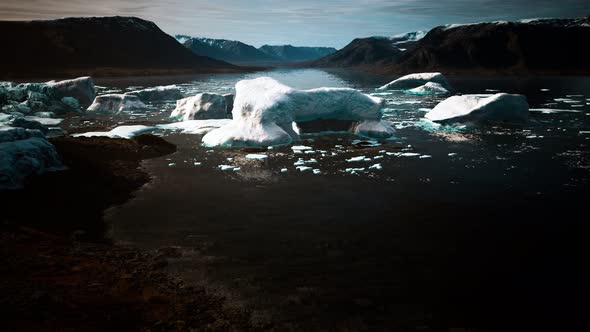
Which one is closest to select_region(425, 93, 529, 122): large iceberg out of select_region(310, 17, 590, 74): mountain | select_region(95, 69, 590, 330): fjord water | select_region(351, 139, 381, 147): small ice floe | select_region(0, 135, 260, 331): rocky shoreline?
select_region(95, 69, 590, 330): fjord water

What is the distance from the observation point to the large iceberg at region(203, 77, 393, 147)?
11.9m

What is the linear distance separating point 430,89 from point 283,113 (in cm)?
2383

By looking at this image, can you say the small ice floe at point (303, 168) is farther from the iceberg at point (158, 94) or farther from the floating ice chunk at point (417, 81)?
the floating ice chunk at point (417, 81)

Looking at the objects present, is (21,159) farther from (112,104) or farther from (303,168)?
(112,104)

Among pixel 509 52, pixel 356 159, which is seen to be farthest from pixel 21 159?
pixel 509 52

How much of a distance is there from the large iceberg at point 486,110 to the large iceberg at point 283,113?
12.9 feet

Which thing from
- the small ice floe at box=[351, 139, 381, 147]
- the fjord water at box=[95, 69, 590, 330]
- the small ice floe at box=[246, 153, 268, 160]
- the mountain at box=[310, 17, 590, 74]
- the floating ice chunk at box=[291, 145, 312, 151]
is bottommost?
the fjord water at box=[95, 69, 590, 330]

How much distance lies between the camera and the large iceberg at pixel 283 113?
11891 millimetres

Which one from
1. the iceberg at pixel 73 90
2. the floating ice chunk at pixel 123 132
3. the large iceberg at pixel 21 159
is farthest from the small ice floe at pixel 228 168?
the iceberg at pixel 73 90

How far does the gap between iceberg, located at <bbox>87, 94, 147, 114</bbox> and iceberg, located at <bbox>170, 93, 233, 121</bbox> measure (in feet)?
13.9

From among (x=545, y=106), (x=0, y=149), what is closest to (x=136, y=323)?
(x=0, y=149)

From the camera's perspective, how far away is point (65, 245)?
526cm

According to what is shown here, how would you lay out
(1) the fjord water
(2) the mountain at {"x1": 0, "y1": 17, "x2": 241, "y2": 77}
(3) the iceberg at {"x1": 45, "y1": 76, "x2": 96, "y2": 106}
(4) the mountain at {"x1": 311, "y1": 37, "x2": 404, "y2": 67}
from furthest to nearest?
(4) the mountain at {"x1": 311, "y1": 37, "x2": 404, "y2": 67}, (2) the mountain at {"x1": 0, "y1": 17, "x2": 241, "y2": 77}, (3) the iceberg at {"x1": 45, "y1": 76, "x2": 96, "y2": 106}, (1) the fjord water

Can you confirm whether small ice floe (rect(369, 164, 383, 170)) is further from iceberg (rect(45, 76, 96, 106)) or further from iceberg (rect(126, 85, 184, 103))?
iceberg (rect(45, 76, 96, 106))
